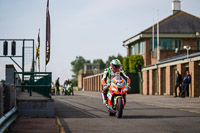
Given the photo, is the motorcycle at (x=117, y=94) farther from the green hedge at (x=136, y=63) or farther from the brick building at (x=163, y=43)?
the green hedge at (x=136, y=63)

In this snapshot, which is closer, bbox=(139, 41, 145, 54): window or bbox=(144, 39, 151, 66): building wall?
bbox=(144, 39, 151, 66): building wall

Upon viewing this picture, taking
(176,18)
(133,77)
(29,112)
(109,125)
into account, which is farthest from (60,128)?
(176,18)

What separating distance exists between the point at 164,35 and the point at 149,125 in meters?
44.6

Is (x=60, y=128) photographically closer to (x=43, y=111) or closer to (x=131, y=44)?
(x=43, y=111)

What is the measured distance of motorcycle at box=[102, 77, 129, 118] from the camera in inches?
462

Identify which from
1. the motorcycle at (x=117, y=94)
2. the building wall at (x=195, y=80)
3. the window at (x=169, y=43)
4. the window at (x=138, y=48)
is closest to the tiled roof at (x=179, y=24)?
the window at (x=169, y=43)

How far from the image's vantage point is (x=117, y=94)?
39.3ft

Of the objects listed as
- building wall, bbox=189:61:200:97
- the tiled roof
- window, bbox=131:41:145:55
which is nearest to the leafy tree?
window, bbox=131:41:145:55

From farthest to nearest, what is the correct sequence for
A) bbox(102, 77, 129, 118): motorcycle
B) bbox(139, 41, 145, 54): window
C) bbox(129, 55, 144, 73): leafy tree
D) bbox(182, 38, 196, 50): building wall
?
bbox(139, 41, 145, 54): window < bbox(129, 55, 144, 73): leafy tree < bbox(182, 38, 196, 50): building wall < bbox(102, 77, 129, 118): motorcycle

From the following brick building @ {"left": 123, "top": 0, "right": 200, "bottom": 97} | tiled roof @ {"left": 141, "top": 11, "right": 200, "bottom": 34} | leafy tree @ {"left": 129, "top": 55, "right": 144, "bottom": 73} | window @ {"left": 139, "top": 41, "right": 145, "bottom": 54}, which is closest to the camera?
brick building @ {"left": 123, "top": 0, "right": 200, "bottom": 97}

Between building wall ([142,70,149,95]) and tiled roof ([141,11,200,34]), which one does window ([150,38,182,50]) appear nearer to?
tiled roof ([141,11,200,34])

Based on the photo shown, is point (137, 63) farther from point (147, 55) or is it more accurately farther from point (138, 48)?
point (138, 48)

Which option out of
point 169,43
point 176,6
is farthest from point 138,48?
point 176,6

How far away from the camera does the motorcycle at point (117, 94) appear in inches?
462
